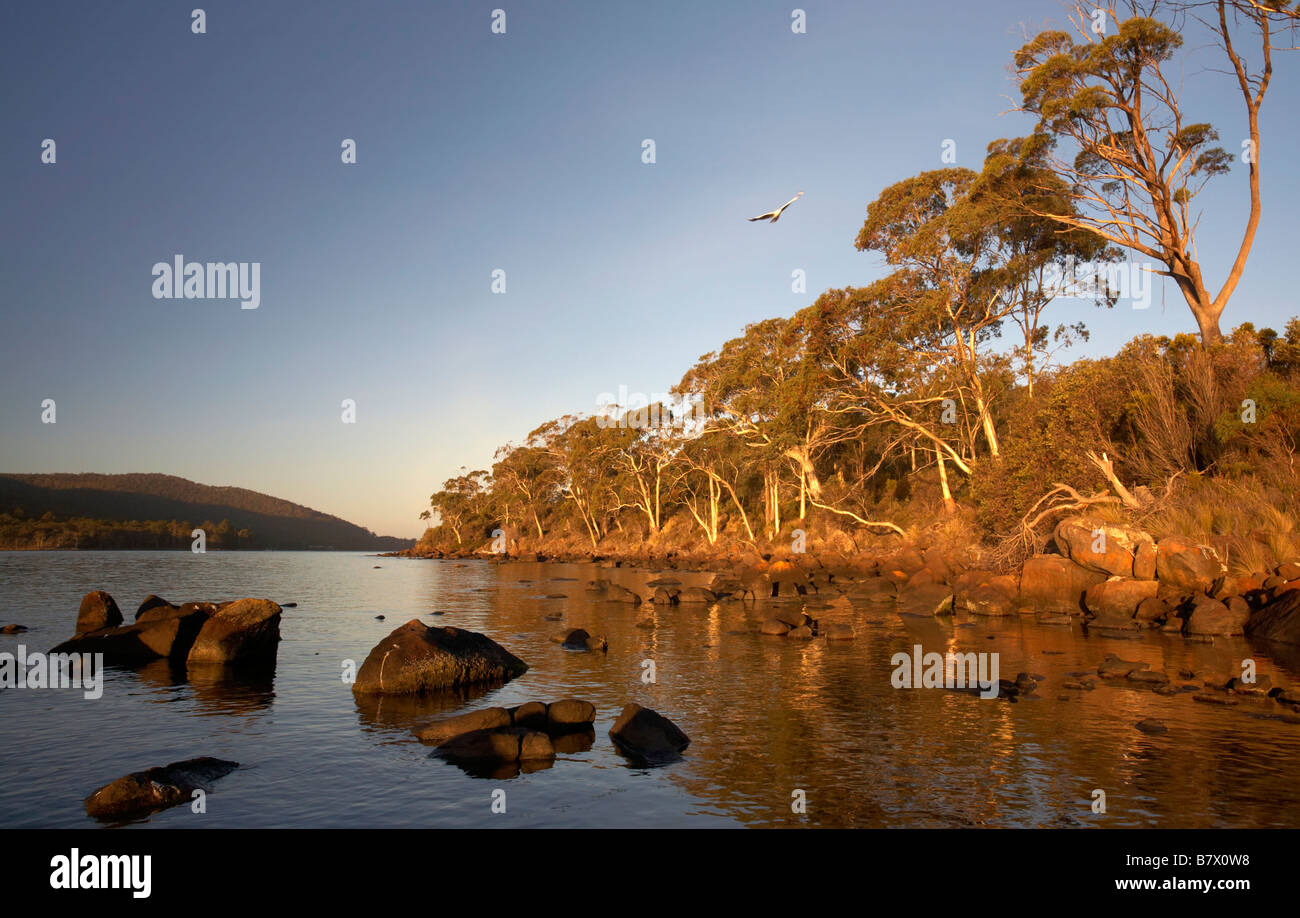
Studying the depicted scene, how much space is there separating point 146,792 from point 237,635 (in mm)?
9930

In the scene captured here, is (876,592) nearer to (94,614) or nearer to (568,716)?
(568,716)

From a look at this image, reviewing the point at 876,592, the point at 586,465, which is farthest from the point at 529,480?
the point at 876,592

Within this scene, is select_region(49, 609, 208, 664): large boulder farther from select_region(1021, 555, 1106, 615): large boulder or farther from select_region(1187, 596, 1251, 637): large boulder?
select_region(1021, 555, 1106, 615): large boulder

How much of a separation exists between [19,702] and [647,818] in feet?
40.8

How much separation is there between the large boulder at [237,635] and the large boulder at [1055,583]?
24.4 m

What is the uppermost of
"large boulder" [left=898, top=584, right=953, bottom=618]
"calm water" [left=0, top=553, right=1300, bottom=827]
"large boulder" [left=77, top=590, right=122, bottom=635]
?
"large boulder" [left=77, top=590, right=122, bottom=635]

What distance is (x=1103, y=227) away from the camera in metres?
29.4

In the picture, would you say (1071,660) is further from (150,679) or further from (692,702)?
(150,679)

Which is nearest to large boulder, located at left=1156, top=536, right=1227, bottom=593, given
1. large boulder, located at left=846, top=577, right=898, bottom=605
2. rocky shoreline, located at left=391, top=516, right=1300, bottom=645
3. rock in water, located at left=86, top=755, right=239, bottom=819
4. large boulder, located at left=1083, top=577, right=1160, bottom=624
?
rocky shoreline, located at left=391, top=516, right=1300, bottom=645

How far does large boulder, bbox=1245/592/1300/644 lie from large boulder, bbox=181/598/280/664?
80.9 feet

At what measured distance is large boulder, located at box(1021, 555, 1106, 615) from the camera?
82.5ft

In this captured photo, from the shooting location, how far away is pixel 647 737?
403 inches

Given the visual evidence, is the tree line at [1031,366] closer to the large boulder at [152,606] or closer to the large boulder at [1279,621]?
the large boulder at [1279,621]

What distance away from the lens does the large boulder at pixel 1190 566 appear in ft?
72.5
